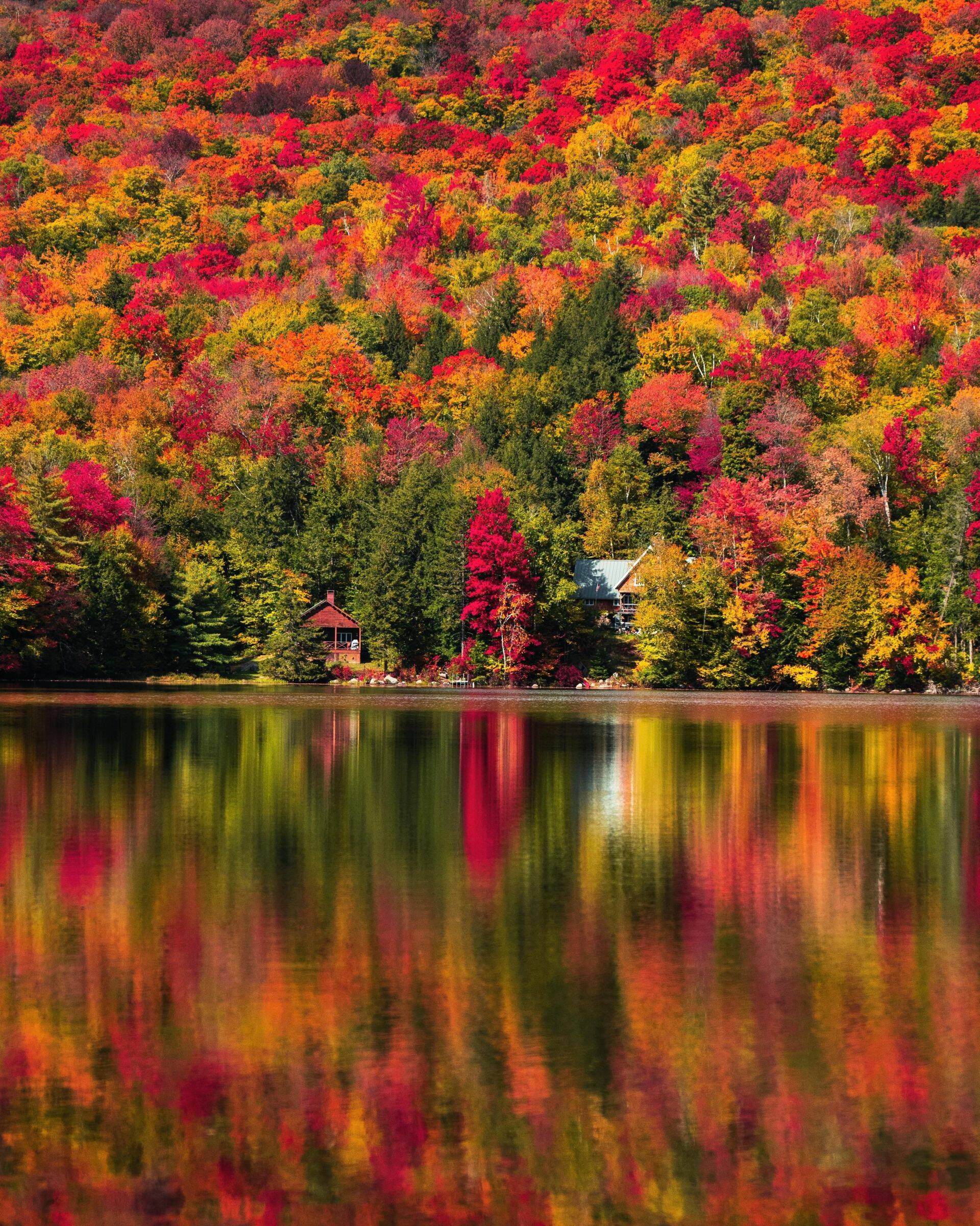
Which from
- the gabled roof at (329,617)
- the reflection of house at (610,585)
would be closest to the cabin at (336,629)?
the gabled roof at (329,617)

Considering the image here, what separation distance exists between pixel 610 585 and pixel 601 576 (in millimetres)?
1086

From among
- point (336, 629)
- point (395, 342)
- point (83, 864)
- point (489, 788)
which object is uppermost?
point (395, 342)

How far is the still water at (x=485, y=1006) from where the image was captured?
10.6m

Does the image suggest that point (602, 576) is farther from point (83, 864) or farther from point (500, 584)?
point (83, 864)

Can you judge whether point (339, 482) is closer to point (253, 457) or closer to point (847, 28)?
point (253, 457)

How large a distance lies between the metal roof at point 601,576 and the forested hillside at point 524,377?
1.16m

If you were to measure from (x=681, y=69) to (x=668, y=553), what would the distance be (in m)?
128

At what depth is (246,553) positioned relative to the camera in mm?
88500

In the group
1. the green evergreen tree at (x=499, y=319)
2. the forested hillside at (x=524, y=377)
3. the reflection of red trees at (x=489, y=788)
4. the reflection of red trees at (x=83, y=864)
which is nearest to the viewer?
the reflection of red trees at (x=83, y=864)

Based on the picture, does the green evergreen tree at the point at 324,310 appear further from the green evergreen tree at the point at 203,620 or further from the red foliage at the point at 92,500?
the green evergreen tree at the point at 203,620

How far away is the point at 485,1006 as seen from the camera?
14.2 metres

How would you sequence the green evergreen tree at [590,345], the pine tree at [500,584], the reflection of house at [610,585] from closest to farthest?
the pine tree at [500,584] → the reflection of house at [610,585] → the green evergreen tree at [590,345]

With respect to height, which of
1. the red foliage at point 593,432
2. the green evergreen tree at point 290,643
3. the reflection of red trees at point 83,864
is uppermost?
the red foliage at point 593,432

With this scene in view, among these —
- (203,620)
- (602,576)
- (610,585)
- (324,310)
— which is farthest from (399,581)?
(324,310)
